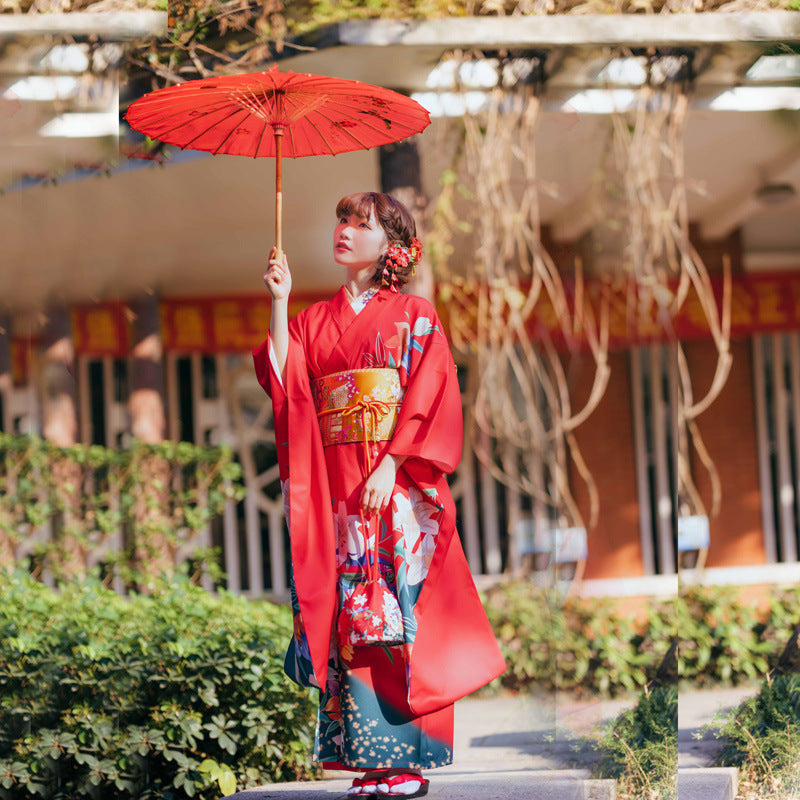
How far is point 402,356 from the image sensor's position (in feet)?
9.72

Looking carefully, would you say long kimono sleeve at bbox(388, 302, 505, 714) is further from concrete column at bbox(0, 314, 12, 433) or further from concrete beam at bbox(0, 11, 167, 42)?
concrete column at bbox(0, 314, 12, 433)

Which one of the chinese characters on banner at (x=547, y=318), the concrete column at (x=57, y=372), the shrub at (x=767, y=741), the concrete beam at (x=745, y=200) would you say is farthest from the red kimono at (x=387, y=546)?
the concrete beam at (x=745, y=200)

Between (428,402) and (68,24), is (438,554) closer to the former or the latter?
(428,402)

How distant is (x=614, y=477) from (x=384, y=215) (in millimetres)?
4116

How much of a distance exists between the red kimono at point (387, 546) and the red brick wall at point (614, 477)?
3.59 m

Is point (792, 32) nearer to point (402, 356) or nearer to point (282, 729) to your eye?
point (402, 356)

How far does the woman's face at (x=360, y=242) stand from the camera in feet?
9.83

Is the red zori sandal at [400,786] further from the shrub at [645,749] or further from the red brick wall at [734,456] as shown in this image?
the red brick wall at [734,456]

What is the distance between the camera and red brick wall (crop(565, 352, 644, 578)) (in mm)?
6531

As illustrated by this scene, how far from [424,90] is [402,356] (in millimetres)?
2315

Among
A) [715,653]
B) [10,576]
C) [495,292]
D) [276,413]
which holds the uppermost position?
[495,292]

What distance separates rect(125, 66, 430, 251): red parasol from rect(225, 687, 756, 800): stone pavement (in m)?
1.95

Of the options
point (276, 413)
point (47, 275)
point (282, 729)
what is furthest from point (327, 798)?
point (47, 275)

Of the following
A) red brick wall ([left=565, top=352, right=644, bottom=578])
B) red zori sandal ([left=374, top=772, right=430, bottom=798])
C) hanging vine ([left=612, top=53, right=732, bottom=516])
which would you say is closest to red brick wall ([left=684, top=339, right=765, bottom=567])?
red brick wall ([left=565, top=352, right=644, bottom=578])
